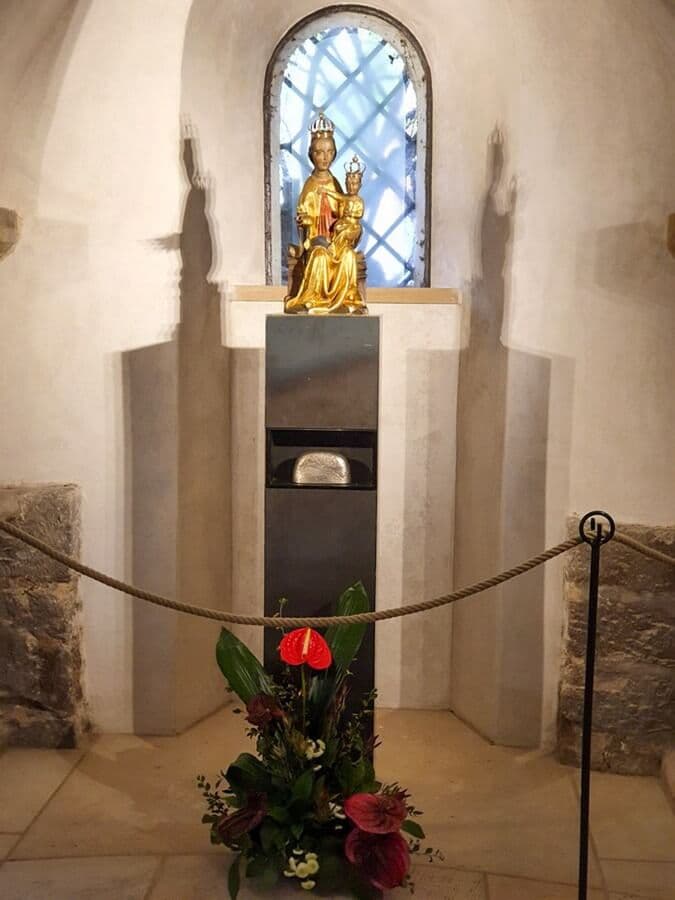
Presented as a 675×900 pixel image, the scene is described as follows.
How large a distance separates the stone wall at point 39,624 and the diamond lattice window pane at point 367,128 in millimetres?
1464

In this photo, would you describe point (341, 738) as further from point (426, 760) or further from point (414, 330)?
point (414, 330)

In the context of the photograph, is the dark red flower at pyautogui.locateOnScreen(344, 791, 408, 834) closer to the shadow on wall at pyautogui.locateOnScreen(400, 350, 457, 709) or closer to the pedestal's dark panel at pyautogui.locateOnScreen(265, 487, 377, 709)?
the pedestal's dark panel at pyautogui.locateOnScreen(265, 487, 377, 709)

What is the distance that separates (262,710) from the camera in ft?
9.12

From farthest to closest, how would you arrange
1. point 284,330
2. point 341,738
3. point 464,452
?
point 464,452
point 284,330
point 341,738

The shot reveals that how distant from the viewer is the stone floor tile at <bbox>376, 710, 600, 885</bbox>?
3.00 metres

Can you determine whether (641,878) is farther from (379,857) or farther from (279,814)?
(279,814)

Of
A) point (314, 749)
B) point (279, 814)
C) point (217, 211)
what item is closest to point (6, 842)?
point (279, 814)

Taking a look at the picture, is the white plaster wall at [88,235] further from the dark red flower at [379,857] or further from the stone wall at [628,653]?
the stone wall at [628,653]

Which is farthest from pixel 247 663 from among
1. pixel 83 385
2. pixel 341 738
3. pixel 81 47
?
pixel 81 47

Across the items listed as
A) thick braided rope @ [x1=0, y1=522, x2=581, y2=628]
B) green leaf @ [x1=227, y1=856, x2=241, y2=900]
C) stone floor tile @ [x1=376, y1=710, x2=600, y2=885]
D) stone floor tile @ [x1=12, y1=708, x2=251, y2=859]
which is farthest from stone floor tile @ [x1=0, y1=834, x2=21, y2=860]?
stone floor tile @ [x1=376, y1=710, x2=600, y2=885]

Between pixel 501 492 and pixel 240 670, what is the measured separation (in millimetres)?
1312

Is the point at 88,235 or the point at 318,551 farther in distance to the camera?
the point at 88,235

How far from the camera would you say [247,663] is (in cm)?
299

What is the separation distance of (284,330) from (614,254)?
49.2 inches
